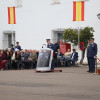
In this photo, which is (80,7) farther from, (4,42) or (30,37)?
(4,42)

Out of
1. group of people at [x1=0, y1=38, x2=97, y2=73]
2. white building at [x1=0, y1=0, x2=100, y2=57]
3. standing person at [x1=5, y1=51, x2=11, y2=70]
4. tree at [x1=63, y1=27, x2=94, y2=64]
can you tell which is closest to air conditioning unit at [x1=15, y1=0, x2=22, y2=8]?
white building at [x1=0, y1=0, x2=100, y2=57]

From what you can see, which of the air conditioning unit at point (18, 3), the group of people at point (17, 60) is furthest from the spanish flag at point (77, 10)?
the air conditioning unit at point (18, 3)

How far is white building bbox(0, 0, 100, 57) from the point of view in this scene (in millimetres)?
32688

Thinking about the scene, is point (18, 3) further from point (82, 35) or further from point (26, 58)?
point (26, 58)

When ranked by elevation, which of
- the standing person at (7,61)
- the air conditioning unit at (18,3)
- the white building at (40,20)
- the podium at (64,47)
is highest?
the air conditioning unit at (18,3)

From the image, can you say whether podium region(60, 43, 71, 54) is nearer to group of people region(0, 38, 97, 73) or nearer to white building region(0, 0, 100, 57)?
group of people region(0, 38, 97, 73)

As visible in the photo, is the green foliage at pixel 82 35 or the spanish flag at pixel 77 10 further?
the spanish flag at pixel 77 10

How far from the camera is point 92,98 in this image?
32.7ft

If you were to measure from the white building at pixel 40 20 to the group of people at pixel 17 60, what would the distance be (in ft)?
24.0

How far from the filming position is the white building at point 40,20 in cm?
3269

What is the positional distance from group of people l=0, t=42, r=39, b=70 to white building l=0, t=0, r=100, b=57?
7313 millimetres

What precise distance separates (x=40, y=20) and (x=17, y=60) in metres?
11.7

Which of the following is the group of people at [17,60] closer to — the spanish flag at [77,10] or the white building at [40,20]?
the spanish flag at [77,10]

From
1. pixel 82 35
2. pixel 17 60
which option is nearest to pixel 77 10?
pixel 82 35
